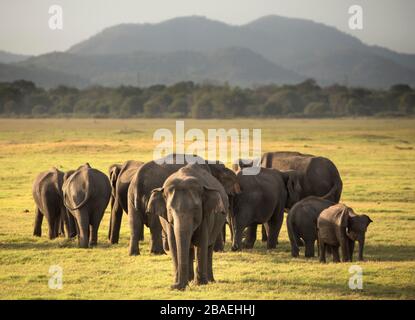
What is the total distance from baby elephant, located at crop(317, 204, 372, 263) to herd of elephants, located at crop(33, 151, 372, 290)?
18 mm

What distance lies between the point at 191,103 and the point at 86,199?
365 feet

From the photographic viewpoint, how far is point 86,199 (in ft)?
56.1

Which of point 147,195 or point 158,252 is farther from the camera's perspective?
point 158,252

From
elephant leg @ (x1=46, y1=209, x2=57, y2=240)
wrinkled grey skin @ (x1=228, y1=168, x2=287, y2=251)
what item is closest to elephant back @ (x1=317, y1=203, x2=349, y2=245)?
wrinkled grey skin @ (x1=228, y1=168, x2=287, y2=251)

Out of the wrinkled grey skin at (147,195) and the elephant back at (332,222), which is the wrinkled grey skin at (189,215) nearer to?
the wrinkled grey skin at (147,195)

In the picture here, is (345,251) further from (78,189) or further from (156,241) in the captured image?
(78,189)

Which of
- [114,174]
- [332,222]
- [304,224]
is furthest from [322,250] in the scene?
[114,174]

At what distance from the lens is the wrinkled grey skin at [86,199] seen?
1711 cm

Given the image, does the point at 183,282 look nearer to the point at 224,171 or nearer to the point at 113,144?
the point at 224,171

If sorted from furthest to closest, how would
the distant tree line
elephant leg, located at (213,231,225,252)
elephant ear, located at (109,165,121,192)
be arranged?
1. the distant tree line
2. elephant ear, located at (109,165,121,192)
3. elephant leg, located at (213,231,225,252)

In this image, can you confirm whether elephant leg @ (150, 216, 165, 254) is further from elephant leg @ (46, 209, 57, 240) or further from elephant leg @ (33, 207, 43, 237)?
elephant leg @ (33, 207, 43, 237)

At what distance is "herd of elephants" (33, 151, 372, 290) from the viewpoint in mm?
12438

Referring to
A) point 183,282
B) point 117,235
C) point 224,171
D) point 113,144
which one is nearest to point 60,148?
point 113,144
